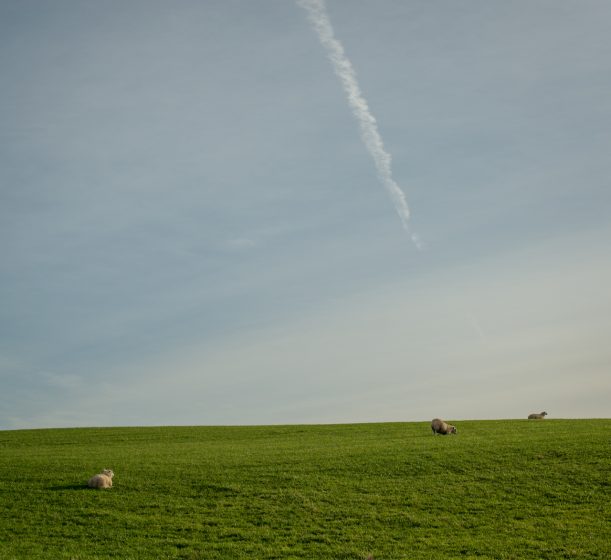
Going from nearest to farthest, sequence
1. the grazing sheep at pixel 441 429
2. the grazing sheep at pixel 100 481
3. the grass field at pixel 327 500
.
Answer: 1. the grass field at pixel 327 500
2. the grazing sheep at pixel 100 481
3. the grazing sheep at pixel 441 429

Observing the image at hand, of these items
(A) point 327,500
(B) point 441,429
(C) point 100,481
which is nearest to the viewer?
(A) point 327,500

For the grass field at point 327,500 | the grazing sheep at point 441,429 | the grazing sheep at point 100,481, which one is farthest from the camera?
the grazing sheep at point 441,429

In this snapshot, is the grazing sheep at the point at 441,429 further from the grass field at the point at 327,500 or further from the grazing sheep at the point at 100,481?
the grazing sheep at the point at 100,481

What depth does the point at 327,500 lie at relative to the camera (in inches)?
1072

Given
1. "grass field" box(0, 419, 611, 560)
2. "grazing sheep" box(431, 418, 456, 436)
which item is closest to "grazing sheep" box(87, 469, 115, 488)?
"grass field" box(0, 419, 611, 560)

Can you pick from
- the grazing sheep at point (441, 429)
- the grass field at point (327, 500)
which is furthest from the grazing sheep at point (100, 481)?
the grazing sheep at point (441, 429)

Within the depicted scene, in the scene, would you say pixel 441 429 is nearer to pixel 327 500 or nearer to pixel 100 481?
pixel 327 500

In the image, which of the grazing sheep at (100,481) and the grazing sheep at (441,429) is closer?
the grazing sheep at (100,481)

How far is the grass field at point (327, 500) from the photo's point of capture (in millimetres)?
22359

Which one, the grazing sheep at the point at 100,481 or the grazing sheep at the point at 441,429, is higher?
the grazing sheep at the point at 441,429

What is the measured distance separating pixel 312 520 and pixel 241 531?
3.03 metres

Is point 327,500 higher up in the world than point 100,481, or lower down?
lower down

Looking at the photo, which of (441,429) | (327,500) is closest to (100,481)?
(327,500)

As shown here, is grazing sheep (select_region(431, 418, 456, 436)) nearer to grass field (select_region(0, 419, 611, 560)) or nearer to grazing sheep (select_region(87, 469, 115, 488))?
grass field (select_region(0, 419, 611, 560))
